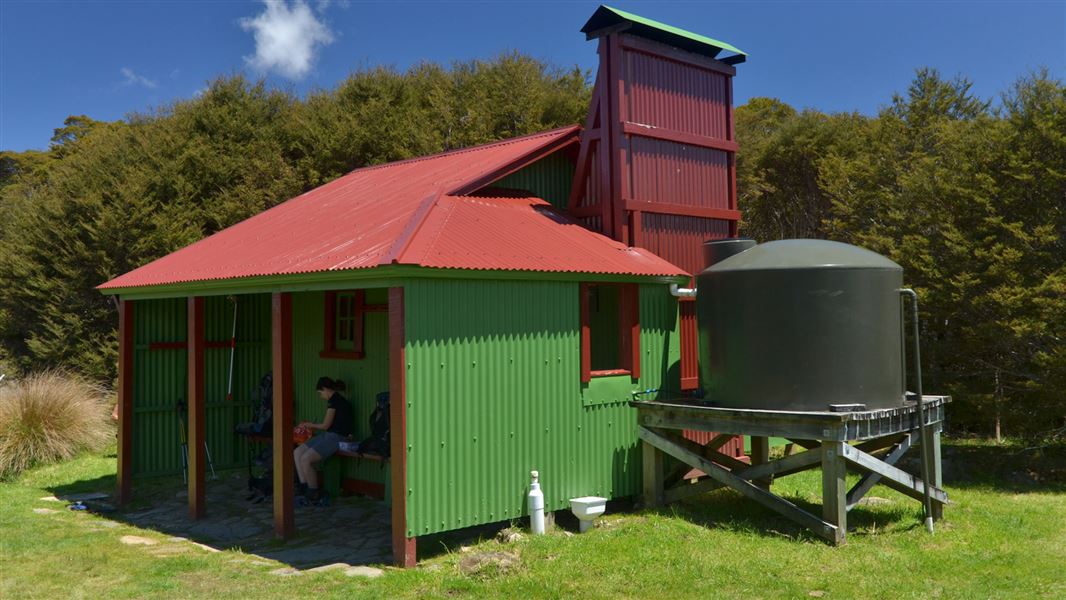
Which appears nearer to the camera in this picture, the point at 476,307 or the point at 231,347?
the point at 476,307

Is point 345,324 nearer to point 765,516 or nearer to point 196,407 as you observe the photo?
point 196,407

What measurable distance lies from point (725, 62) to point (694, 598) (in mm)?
7779

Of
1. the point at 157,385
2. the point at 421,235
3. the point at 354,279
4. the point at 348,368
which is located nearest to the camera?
the point at 354,279

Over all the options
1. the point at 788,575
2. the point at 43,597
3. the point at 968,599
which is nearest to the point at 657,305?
the point at 788,575

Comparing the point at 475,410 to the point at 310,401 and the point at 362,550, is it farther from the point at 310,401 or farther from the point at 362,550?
the point at 310,401

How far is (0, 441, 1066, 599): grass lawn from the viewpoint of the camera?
23.2 feet

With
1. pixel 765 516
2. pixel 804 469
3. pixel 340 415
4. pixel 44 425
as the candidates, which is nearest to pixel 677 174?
pixel 804 469

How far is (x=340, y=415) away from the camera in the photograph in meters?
10.8

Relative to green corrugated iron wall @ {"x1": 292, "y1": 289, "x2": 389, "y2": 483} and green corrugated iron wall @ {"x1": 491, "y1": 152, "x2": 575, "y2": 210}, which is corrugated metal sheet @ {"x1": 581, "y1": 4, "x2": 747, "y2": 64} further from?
green corrugated iron wall @ {"x1": 292, "y1": 289, "x2": 389, "y2": 483}

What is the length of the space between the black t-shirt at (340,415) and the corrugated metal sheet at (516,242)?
2.80 meters

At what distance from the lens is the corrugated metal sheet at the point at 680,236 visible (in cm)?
1109

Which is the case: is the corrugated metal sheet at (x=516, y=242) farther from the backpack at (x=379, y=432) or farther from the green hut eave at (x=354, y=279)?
the backpack at (x=379, y=432)

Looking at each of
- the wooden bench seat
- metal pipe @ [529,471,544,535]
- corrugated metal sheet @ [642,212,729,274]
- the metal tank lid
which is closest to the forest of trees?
corrugated metal sheet @ [642,212,729,274]

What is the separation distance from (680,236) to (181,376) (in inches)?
288
